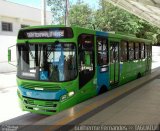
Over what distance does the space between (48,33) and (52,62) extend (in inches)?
33.4

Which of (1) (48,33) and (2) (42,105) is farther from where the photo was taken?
(1) (48,33)

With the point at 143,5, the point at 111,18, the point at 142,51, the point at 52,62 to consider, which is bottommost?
the point at 52,62

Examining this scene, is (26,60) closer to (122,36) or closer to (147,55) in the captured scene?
(122,36)

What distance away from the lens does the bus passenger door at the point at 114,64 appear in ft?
37.7

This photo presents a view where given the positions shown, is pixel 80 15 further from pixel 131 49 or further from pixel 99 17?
pixel 131 49

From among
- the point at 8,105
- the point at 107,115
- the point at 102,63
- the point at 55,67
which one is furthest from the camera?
the point at 8,105

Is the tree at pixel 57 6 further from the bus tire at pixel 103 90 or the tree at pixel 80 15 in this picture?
the bus tire at pixel 103 90

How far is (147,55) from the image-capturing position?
17.9 m

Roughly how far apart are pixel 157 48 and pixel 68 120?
46.4m

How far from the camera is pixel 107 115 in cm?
782

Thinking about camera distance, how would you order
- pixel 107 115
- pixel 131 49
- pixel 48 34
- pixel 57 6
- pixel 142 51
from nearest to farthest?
1. pixel 107 115
2. pixel 48 34
3. pixel 131 49
4. pixel 142 51
5. pixel 57 6

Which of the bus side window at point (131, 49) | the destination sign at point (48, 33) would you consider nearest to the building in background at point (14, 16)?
the bus side window at point (131, 49)

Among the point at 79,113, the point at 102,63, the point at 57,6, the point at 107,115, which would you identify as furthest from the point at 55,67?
the point at 57,6

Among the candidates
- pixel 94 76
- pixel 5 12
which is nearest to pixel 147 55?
pixel 94 76
